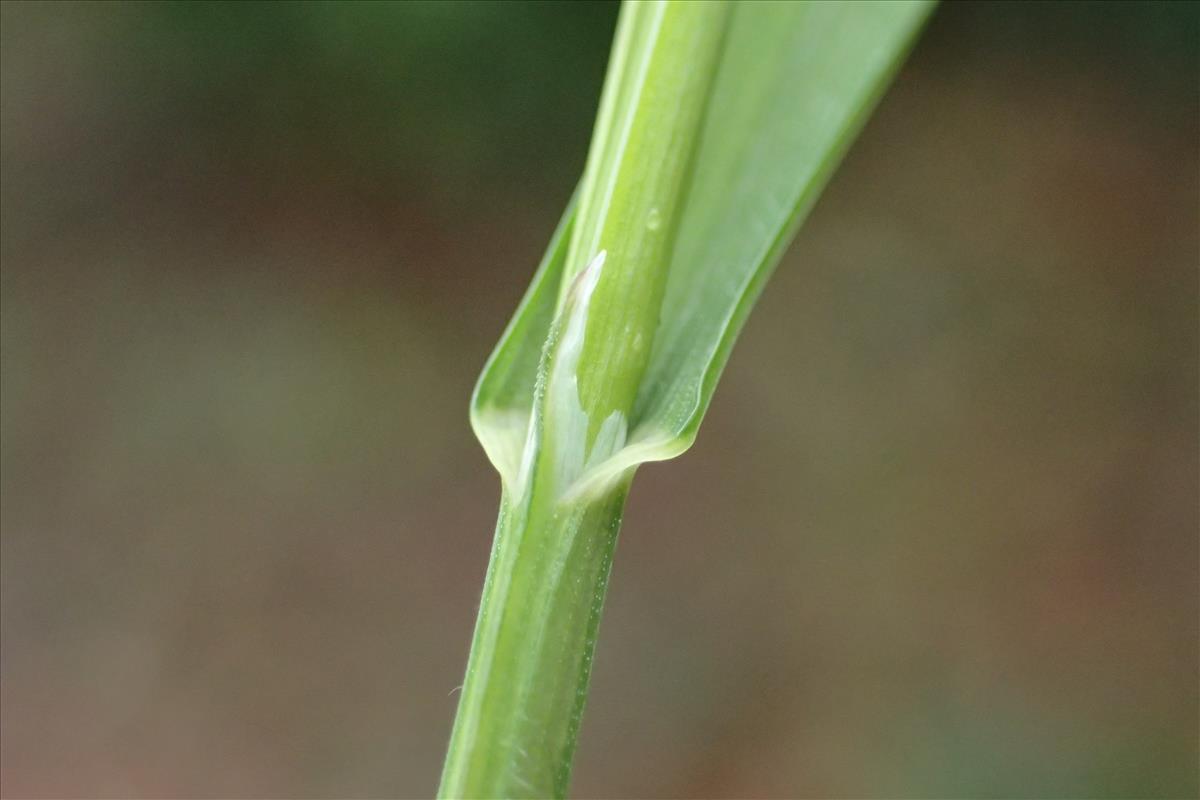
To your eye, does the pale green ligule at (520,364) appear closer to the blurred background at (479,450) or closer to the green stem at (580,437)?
the green stem at (580,437)

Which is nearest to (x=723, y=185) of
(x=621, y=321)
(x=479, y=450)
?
(x=621, y=321)

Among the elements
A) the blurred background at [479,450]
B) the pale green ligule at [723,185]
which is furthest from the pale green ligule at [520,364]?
the blurred background at [479,450]

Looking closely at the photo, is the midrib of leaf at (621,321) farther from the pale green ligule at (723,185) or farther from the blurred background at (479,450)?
the blurred background at (479,450)

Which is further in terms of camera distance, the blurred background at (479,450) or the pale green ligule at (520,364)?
the blurred background at (479,450)

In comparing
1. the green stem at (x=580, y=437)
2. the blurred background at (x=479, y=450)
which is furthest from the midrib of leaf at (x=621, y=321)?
the blurred background at (x=479, y=450)

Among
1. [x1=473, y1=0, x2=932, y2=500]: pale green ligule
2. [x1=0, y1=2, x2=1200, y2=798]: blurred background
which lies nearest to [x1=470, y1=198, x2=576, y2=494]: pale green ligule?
[x1=473, y1=0, x2=932, y2=500]: pale green ligule

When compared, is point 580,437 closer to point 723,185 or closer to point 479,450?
point 723,185

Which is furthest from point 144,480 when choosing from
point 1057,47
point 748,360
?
point 1057,47

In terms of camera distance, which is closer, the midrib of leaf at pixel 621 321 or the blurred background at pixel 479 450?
the midrib of leaf at pixel 621 321
